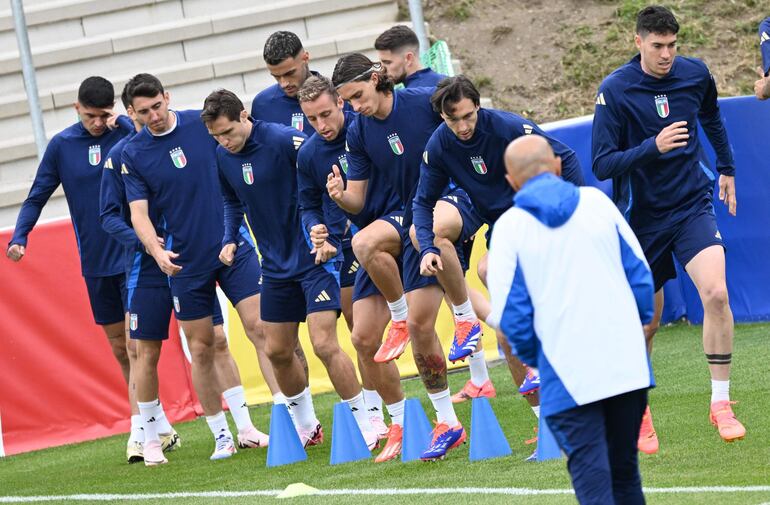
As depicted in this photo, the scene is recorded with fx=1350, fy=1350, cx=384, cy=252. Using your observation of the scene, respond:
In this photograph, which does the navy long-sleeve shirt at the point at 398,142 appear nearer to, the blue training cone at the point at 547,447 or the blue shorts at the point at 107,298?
the blue training cone at the point at 547,447

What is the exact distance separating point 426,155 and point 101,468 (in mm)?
3975

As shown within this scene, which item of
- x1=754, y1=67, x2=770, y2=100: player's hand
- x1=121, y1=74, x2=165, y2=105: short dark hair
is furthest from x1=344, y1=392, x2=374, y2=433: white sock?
x1=754, y1=67, x2=770, y2=100: player's hand

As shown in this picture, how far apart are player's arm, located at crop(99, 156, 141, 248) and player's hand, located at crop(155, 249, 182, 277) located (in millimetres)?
533

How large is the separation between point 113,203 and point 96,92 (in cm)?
86

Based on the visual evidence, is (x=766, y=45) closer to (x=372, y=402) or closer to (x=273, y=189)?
(x=273, y=189)

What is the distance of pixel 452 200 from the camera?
796cm

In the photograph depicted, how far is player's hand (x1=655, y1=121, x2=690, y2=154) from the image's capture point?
7.41 m

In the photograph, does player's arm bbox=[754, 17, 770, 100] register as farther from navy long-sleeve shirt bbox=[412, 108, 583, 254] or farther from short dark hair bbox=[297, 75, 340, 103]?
short dark hair bbox=[297, 75, 340, 103]

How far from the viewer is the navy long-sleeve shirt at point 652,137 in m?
7.73

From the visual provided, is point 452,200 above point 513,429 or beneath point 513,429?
above

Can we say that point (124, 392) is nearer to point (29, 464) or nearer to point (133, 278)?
point (29, 464)

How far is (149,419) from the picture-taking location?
391 inches

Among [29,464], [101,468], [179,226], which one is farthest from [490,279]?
[29,464]

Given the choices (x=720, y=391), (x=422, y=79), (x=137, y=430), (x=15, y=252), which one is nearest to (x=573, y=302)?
(x=720, y=391)
